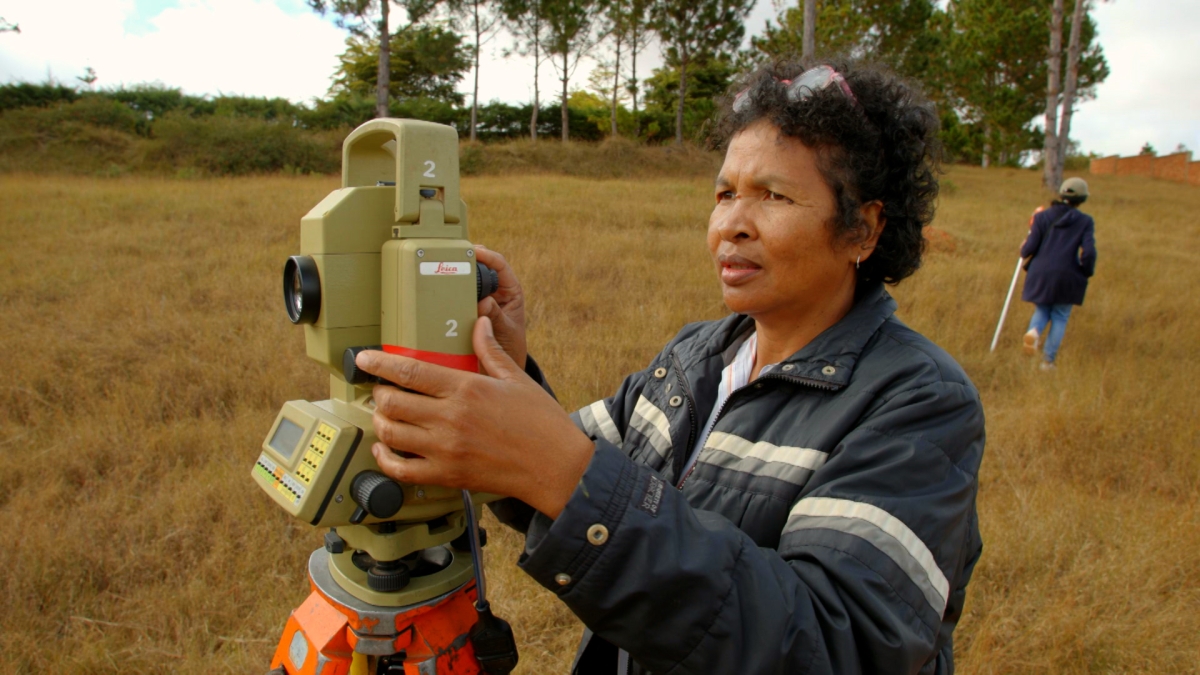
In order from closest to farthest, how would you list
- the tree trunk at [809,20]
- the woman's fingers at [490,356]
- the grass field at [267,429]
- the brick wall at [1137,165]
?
1. the woman's fingers at [490,356]
2. the grass field at [267,429]
3. the tree trunk at [809,20]
4. the brick wall at [1137,165]

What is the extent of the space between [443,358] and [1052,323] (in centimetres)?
678

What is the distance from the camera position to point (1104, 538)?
3.18 metres

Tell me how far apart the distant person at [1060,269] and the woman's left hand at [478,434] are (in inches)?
250

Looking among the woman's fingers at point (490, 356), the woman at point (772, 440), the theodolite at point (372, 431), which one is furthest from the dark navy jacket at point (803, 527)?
the theodolite at point (372, 431)

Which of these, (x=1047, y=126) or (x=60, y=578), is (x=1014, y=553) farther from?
(x=1047, y=126)

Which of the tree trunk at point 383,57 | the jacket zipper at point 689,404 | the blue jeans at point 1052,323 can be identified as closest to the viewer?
the jacket zipper at point 689,404

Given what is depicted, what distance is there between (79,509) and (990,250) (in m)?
11.7

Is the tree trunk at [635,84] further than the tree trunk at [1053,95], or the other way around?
the tree trunk at [635,84]

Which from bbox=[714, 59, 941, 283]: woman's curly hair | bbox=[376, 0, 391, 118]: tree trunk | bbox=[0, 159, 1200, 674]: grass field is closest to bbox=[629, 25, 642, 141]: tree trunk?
bbox=[376, 0, 391, 118]: tree trunk

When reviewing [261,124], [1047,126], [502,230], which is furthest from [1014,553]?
[261,124]

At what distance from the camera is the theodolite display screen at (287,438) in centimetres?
113

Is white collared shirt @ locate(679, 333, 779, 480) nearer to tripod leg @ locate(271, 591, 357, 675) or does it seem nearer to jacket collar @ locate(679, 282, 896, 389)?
jacket collar @ locate(679, 282, 896, 389)

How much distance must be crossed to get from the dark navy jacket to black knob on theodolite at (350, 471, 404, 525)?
0.78ft

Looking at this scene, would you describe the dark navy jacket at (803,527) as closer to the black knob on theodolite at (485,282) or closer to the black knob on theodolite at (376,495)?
the black knob on theodolite at (376,495)
